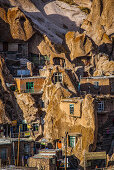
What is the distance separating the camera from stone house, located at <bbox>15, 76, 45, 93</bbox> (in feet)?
173

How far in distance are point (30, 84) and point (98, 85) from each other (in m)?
9.09

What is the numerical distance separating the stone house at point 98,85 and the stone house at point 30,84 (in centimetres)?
586

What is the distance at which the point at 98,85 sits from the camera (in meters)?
54.2

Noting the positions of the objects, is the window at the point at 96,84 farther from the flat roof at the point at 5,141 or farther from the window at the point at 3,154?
the window at the point at 3,154

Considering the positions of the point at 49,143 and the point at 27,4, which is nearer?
the point at 49,143

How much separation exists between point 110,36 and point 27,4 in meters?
20.3

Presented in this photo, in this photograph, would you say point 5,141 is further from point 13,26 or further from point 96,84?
point 13,26

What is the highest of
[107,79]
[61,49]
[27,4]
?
[27,4]

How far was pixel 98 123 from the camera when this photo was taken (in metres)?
51.0

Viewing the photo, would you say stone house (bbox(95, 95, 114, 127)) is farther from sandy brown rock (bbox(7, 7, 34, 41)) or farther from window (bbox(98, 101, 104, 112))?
sandy brown rock (bbox(7, 7, 34, 41))

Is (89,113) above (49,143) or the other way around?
above

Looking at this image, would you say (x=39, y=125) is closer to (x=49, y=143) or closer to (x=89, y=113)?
(x=49, y=143)

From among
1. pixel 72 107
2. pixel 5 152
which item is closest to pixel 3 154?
pixel 5 152

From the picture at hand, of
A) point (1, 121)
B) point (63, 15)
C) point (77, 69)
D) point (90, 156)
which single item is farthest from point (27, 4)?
point (90, 156)
